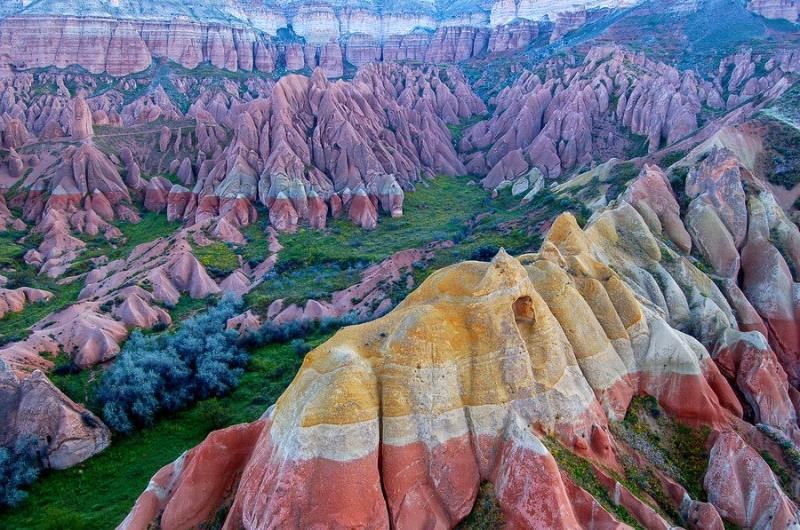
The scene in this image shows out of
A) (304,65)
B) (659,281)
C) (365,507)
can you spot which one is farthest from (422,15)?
(365,507)

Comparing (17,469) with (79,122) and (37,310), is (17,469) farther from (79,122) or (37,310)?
(79,122)

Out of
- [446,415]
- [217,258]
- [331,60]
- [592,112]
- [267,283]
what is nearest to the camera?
[446,415]

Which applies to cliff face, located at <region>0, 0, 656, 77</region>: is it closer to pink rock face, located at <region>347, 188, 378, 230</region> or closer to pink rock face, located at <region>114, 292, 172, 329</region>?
pink rock face, located at <region>347, 188, 378, 230</region>

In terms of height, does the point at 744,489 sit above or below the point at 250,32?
below

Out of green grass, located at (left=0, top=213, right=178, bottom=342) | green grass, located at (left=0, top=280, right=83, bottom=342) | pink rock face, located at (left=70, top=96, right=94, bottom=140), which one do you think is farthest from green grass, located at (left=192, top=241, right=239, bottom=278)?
pink rock face, located at (left=70, top=96, right=94, bottom=140)

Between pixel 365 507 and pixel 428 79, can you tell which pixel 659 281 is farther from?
pixel 428 79

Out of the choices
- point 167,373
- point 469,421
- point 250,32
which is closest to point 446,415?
point 469,421
